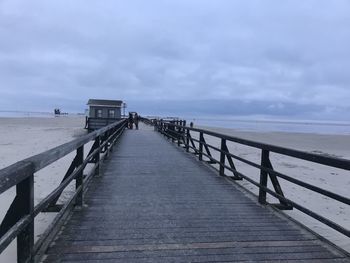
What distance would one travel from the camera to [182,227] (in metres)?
5.39

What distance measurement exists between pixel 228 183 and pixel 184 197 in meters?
1.89

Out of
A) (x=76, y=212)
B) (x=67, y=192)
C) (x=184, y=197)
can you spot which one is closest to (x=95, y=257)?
(x=76, y=212)

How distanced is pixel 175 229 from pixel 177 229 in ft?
0.08

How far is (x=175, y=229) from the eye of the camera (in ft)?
17.4

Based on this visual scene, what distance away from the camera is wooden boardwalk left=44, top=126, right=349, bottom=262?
4.43 meters

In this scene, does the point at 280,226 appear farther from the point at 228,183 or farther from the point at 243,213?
the point at 228,183

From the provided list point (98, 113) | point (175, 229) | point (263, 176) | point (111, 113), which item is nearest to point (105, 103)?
point (111, 113)

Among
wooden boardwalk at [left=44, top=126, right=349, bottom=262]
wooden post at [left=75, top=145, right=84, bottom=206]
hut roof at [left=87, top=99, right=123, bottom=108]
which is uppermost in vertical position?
Result: hut roof at [left=87, top=99, right=123, bottom=108]

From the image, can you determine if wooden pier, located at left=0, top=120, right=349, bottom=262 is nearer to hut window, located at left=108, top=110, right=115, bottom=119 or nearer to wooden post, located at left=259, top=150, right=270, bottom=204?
wooden post, located at left=259, top=150, right=270, bottom=204

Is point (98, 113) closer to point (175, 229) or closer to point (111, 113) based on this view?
point (111, 113)

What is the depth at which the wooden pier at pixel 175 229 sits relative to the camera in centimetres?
441

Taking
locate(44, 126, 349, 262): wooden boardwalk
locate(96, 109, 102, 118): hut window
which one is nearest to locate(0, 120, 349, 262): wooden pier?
locate(44, 126, 349, 262): wooden boardwalk

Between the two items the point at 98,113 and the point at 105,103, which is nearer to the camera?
the point at 98,113

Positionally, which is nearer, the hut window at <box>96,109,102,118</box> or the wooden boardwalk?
the wooden boardwalk
